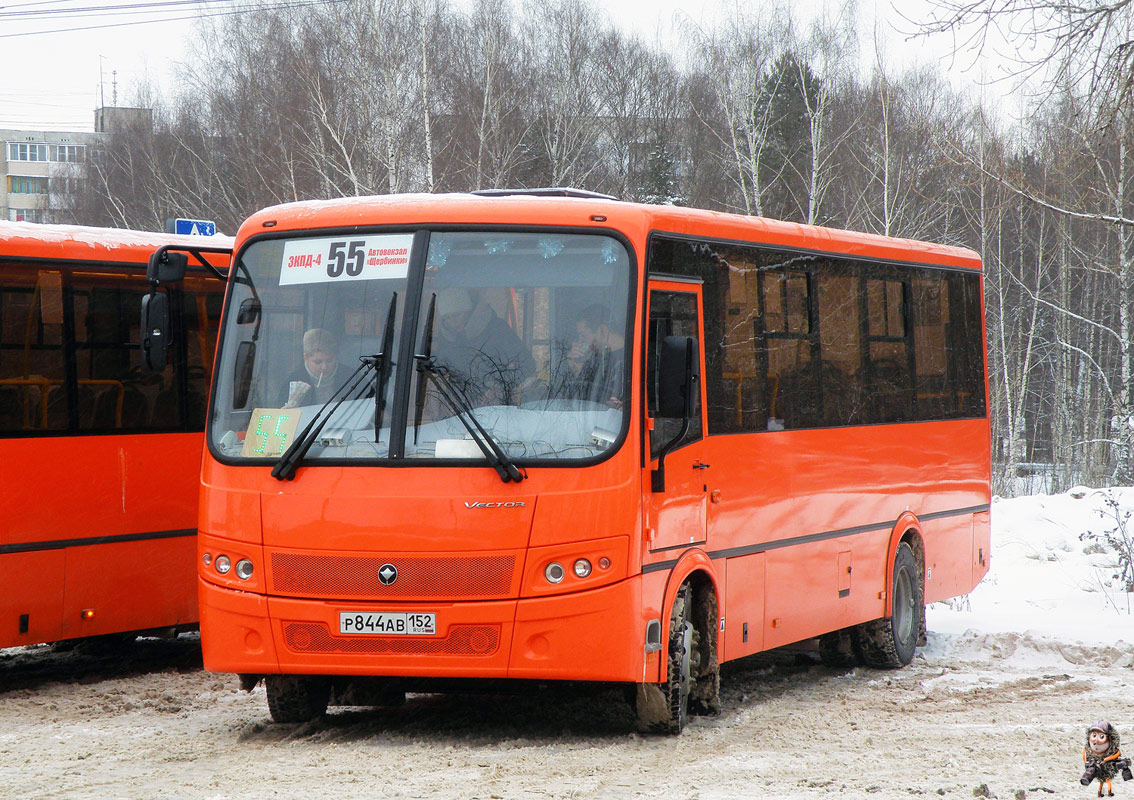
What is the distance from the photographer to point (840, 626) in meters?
10.7

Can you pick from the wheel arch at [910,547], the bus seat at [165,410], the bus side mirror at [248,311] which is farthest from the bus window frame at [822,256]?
the bus seat at [165,410]

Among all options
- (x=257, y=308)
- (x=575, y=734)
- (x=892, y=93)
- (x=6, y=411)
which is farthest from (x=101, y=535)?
(x=892, y=93)

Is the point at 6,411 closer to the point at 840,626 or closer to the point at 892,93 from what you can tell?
the point at 840,626

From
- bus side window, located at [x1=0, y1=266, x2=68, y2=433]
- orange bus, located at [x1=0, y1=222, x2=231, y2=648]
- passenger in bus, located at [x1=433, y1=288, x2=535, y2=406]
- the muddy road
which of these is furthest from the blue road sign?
passenger in bus, located at [x1=433, y1=288, x2=535, y2=406]

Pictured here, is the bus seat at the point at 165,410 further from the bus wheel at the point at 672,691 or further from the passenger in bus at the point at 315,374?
the bus wheel at the point at 672,691

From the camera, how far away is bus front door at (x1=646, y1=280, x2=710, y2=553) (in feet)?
26.0

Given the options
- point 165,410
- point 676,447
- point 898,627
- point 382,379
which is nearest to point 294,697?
point 382,379

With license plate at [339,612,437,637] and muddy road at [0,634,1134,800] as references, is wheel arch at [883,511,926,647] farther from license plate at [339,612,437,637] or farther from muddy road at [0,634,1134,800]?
license plate at [339,612,437,637]

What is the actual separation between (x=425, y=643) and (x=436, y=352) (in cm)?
148

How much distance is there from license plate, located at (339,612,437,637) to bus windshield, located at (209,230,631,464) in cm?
79

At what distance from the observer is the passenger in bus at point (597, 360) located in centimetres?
773

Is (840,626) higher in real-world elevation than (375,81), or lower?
lower

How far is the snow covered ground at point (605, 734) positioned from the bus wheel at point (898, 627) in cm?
14

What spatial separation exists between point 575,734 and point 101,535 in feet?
12.9
